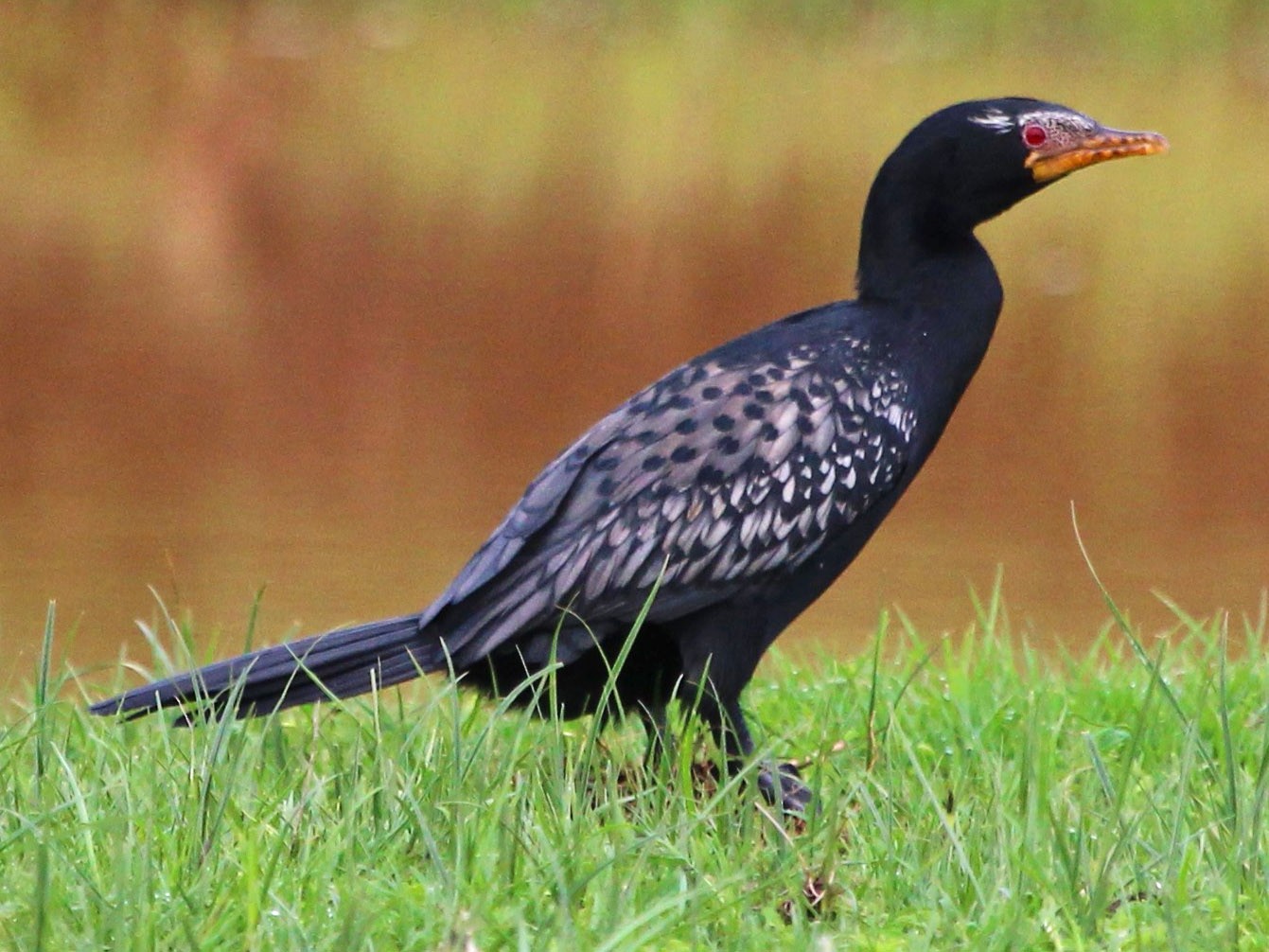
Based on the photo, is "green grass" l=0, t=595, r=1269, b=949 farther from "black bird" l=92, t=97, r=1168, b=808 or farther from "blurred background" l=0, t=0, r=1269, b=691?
"blurred background" l=0, t=0, r=1269, b=691

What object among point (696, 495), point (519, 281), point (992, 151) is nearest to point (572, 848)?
point (696, 495)

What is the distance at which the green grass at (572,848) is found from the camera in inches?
99.1

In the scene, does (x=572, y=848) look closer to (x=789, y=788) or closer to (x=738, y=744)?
(x=738, y=744)

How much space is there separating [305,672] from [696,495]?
68cm

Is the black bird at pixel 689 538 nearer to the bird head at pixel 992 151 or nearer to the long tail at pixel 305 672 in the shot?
the long tail at pixel 305 672

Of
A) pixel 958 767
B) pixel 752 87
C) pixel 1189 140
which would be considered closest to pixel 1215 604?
pixel 958 767

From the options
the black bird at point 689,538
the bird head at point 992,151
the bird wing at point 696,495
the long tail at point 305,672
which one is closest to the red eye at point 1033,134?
the bird head at point 992,151

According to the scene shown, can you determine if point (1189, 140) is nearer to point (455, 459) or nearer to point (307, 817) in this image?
point (455, 459)

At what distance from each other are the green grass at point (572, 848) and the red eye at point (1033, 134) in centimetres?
105

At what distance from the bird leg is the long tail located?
0.44 meters

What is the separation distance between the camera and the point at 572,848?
2695 millimetres

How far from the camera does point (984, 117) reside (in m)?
3.82

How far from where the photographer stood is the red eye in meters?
3.83

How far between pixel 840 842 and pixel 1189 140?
9.47m
